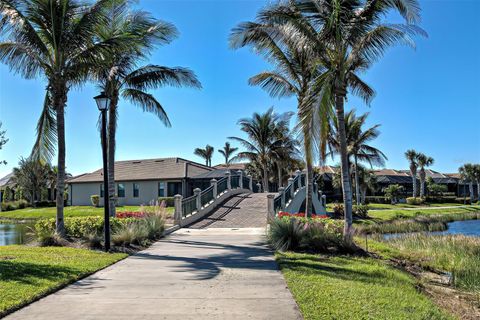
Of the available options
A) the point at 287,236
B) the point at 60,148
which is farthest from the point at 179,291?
the point at 60,148

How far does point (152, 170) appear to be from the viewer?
40.3 metres

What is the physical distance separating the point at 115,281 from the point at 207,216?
14220mm

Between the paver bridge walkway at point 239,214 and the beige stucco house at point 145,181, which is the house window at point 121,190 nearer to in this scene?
the beige stucco house at point 145,181

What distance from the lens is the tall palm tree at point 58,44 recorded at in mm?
12398

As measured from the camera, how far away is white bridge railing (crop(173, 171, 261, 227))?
19297mm

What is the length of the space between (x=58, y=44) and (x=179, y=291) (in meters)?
9.61

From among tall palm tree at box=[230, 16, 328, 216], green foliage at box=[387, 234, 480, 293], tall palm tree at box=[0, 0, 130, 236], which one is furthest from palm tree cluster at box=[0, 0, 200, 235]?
green foliage at box=[387, 234, 480, 293]

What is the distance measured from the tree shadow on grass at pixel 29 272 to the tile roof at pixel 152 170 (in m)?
27.7

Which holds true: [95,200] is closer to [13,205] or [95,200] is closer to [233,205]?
[13,205]

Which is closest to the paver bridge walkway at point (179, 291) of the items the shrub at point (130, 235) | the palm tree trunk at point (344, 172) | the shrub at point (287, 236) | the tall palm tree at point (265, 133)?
the shrub at point (287, 236)

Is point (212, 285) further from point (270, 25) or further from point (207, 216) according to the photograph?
point (207, 216)

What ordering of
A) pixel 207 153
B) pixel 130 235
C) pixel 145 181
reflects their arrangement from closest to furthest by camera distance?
pixel 130 235 → pixel 145 181 → pixel 207 153

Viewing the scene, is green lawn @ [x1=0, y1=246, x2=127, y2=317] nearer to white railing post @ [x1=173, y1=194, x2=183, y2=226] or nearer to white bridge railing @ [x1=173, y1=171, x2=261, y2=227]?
white railing post @ [x1=173, y1=194, x2=183, y2=226]

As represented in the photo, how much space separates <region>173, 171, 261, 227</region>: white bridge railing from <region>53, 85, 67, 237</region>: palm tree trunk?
6450mm
